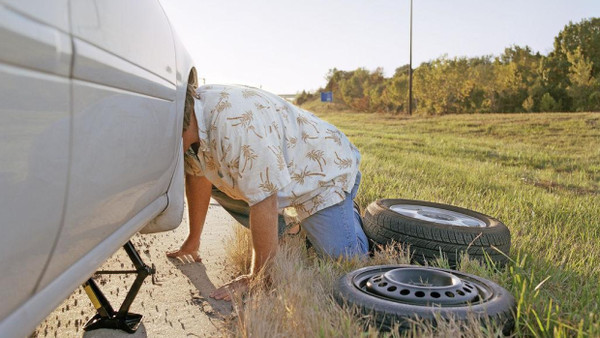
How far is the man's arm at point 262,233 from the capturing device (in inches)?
110

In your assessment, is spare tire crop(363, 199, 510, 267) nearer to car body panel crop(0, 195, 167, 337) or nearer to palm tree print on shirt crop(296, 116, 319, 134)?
palm tree print on shirt crop(296, 116, 319, 134)

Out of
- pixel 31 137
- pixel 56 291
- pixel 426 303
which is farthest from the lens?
pixel 426 303

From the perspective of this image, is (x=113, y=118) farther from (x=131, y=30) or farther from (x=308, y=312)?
(x=308, y=312)

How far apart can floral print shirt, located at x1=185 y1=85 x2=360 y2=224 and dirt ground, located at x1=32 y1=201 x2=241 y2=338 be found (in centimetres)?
56

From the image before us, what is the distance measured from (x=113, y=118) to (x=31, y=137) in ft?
1.65

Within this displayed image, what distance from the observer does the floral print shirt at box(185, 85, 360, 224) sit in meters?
2.73

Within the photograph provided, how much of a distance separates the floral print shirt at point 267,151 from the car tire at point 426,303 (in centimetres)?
67

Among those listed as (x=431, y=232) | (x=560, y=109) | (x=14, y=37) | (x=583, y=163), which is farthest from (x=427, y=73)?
(x=14, y=37)

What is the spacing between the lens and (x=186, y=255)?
3629 millimetres

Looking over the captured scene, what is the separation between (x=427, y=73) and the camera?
37562 mm

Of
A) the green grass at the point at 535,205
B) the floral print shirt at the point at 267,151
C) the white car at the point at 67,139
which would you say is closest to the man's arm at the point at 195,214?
the floral print shirt at the point at 267,151

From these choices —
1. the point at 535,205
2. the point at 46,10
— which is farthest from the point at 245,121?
the point at 535,205

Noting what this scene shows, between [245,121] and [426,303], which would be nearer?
[426,303]

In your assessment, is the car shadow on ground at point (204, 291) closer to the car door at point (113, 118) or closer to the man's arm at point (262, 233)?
the man's arm at point (262, 233)
